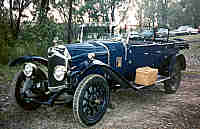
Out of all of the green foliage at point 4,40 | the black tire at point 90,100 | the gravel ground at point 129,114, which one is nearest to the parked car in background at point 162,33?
the gravel ground at point 129,114

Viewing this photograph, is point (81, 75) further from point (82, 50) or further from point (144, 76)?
point (144, 76)

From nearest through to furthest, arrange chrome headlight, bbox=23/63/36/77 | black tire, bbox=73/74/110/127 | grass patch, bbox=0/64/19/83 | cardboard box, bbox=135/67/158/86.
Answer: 1. black tire, bbox=73/74/110/127
2. chrome headlight, bbox=23/63/36/77
3. cardboard box, bbox=135/67/158/86
4. grass patch, bbox=0/64/19/83

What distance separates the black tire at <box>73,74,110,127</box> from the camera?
353cm

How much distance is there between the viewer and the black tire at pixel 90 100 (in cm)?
353

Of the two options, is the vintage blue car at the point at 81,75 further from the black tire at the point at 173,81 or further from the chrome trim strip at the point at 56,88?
the black tire at the point at 173,81

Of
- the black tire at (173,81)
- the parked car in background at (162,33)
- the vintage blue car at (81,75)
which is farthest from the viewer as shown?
the parked car in background at (162,33)

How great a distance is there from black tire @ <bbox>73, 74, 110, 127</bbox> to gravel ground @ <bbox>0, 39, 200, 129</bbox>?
0.80 ft

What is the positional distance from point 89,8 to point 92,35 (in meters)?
20.8

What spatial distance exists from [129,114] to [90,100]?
106 cm

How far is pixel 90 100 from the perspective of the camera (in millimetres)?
3805

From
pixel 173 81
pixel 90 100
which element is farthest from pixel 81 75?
pixel 173 81

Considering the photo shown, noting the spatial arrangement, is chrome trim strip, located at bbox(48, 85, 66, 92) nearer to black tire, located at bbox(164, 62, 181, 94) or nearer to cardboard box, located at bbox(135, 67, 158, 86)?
cardboard box, located at bbox(135, 67, 158, 86)

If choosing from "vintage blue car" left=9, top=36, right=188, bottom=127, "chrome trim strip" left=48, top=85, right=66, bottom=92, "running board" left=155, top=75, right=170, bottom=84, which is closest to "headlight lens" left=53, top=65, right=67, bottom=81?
"vintage blue car" left=9, top=36, right=188, bottom=127

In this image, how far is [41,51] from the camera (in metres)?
9.48
